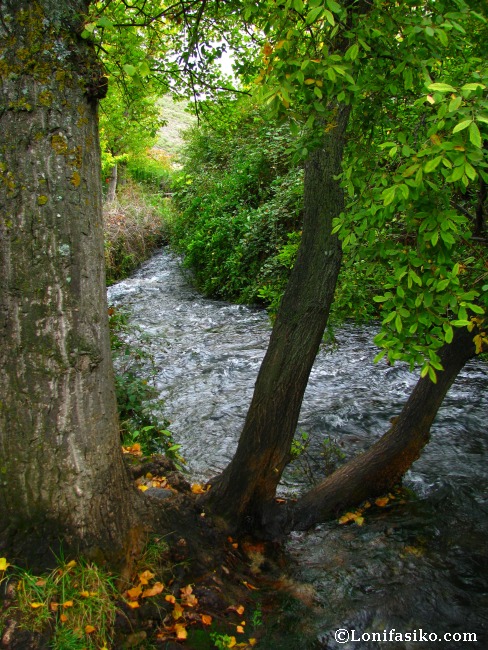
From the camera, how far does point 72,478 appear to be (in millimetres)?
2602

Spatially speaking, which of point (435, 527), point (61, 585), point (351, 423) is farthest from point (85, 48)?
point (351, 423)

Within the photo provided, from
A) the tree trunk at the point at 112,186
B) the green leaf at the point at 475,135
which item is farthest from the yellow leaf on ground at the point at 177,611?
the tree trunk at the point at 112,186

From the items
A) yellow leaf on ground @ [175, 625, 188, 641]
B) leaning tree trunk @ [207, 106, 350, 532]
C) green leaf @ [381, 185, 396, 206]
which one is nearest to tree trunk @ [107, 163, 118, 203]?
leaning tree trunk @ [207, 106, 350, 532]

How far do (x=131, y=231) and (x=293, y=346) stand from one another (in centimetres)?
1226

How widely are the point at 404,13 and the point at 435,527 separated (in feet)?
12.4

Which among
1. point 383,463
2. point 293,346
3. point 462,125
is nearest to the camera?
point 462,125

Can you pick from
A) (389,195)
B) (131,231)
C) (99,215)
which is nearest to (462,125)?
(389,195)

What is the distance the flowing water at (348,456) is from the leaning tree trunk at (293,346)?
69cm

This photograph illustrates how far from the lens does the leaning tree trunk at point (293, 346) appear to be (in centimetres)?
372

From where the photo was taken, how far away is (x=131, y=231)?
49.6ft

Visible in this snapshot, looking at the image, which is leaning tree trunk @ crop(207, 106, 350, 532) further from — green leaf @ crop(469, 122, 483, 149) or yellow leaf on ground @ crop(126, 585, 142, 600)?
green leaf @ crop(469, 122, 483, 149)

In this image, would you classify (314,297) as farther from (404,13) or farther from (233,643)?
(233,643)

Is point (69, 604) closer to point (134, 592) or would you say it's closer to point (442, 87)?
point (134, 592)

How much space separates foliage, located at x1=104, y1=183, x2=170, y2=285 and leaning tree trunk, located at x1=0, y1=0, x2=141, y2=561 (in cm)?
1058
